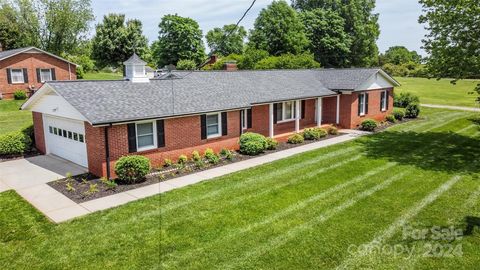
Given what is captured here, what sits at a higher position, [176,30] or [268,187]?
[176,30]

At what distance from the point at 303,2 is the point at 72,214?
69.7 m

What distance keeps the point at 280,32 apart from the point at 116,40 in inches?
1065

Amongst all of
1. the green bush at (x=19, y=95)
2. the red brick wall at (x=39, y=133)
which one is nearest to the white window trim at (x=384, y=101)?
the red brick wall at (x=39, y=133)

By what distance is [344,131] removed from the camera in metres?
23.5

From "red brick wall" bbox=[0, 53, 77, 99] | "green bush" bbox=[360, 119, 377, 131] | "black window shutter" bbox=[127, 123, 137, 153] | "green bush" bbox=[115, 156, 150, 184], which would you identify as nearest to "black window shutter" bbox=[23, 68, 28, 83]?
"red brick wall" bbox=[0, 53, 77, 99]

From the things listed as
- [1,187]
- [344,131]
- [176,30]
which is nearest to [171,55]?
[176,30]

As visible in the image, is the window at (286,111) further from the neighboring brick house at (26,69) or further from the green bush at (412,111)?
the neighboring brick house at (26,69)

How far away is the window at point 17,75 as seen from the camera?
32.0 metres

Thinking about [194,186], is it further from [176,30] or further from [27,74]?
[176,30]

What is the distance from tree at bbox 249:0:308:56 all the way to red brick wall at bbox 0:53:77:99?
28197 millimetres

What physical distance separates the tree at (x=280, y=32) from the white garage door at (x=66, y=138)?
39.7 meters

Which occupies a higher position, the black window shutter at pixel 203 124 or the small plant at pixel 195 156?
the black window shutter at pixel 203 124

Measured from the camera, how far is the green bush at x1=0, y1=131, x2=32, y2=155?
54.7ft

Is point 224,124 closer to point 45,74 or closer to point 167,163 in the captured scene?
point 167,163
